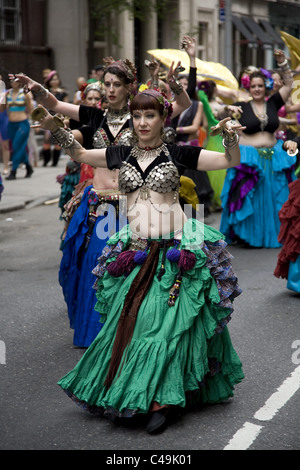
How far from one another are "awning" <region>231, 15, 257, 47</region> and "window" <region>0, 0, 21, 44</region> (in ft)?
59.7

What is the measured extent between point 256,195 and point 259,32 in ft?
107

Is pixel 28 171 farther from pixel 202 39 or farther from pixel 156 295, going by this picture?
pixel 202 39

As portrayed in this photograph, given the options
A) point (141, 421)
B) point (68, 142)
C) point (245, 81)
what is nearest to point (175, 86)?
point (68, 142)

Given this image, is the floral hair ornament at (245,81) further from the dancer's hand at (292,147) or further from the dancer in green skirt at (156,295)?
the dancer in green skirt at (156,295)

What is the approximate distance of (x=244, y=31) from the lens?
129 feet

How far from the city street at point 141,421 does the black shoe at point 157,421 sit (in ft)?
0.14

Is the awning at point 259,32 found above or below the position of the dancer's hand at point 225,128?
above

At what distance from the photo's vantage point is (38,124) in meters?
4.74

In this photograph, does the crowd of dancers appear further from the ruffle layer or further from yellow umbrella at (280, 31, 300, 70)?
yellow umbrella at (280, 31, 300, 70)

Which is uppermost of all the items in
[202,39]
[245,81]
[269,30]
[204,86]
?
[269,30]

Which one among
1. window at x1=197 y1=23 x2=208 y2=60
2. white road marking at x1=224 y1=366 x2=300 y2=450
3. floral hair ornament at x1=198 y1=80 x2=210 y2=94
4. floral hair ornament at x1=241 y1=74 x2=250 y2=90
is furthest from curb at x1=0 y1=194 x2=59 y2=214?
window at x1=197 y1=23 x2=208 y2=60

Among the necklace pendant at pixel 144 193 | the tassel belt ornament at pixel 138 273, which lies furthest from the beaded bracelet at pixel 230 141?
the tassel belt ornament at pixel 138 273

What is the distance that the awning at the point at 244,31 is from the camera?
127ft
